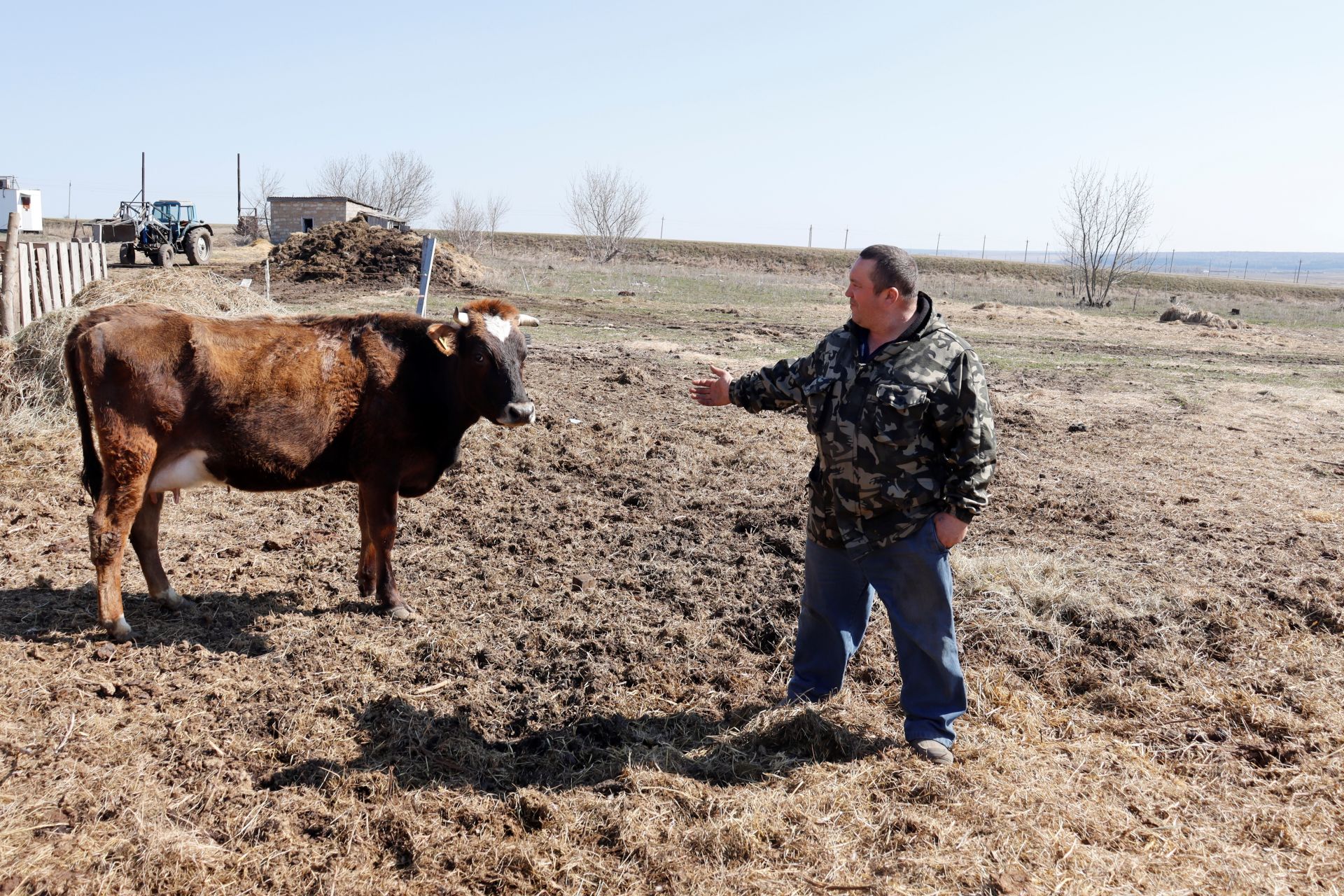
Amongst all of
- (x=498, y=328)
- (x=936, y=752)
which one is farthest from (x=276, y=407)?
(x=936, y=752)

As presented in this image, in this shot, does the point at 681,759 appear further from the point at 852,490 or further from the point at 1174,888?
the point at 1174,888

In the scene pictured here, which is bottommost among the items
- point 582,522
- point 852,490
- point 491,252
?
point 582,522

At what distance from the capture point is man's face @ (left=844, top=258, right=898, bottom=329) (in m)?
3.72

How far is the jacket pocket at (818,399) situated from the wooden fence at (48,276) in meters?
9.57

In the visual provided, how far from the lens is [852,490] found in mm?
3861

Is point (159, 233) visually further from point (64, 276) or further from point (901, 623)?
point (901, 623)

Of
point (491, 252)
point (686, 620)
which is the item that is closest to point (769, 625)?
point (686, 620)

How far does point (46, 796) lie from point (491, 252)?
58.4m

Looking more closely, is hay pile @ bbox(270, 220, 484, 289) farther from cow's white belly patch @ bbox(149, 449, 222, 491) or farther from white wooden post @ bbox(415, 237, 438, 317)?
cow's white belly patch @ bbox(149, 449, 222, 491)

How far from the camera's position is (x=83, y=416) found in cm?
495

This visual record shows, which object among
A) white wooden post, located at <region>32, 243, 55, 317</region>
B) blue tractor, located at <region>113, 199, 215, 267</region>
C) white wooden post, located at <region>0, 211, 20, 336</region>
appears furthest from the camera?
blue tractor, located at <region>113, 199, 215, 267</region>

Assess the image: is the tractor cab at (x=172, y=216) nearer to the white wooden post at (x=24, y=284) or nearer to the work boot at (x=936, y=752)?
the white wooden post at (x=24, y=284)

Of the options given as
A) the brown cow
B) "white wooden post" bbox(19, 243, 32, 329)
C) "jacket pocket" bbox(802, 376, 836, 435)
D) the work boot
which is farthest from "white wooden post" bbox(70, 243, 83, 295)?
the work boot

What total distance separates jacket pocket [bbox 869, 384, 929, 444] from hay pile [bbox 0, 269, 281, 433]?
7.97 m
